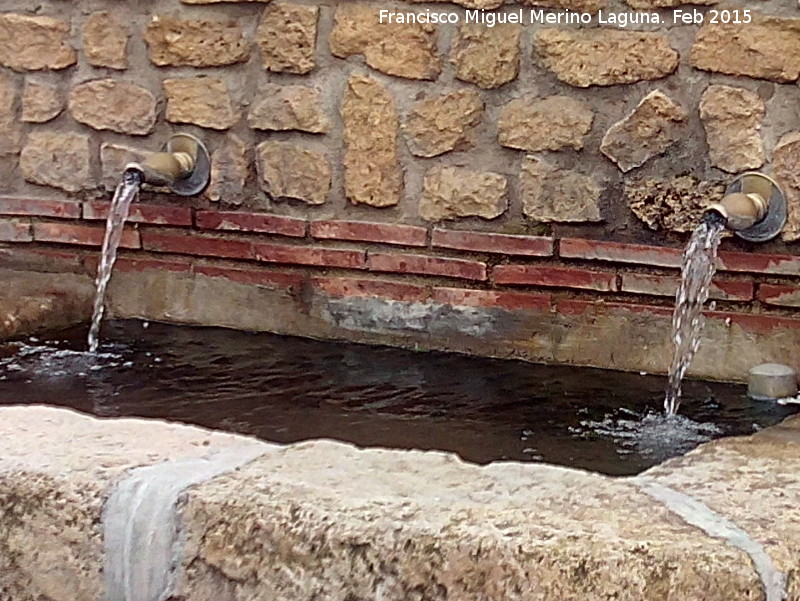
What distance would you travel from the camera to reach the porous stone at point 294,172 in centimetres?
283

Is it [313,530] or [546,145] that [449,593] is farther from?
[546,145]

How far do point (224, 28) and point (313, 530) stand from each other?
6.13ft

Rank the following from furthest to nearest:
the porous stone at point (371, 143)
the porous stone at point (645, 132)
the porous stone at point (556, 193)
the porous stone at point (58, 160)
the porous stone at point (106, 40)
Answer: the porous stone at point (58, 160)
the porous stone at point (106, 40)
the porous stone at point (371, 143)
the porous stone at point (556, 193)
the porous stone at point (645, 132)

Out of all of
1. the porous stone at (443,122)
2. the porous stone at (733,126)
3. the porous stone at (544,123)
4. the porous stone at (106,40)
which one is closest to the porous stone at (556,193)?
the porous stone at (544,123)

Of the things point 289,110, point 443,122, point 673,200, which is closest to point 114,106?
point 289,110

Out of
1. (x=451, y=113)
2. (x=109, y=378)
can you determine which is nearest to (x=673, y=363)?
(x=451, y=113)

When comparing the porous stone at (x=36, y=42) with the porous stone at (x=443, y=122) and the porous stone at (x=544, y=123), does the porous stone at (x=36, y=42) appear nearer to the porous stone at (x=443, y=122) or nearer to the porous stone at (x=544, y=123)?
the porous stone at (x=443, y=122)

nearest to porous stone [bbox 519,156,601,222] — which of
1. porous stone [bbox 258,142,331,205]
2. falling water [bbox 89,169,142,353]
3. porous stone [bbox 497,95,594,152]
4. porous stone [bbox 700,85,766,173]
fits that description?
porous stone [bbox 497,95,594,152]

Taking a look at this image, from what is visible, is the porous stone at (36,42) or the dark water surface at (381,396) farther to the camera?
the porous stone at (36,42)

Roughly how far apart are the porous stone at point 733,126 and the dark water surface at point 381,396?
0.45 metres

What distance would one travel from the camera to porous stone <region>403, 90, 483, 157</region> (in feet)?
8.82

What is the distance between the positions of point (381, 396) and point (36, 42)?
53.3 inches

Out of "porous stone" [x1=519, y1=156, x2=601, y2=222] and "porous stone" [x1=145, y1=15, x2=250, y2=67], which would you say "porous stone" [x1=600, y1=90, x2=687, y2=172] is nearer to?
"porous stone" [x1=519, y1=156, x2=601, y2=222]

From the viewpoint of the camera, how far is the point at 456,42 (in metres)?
2.67
